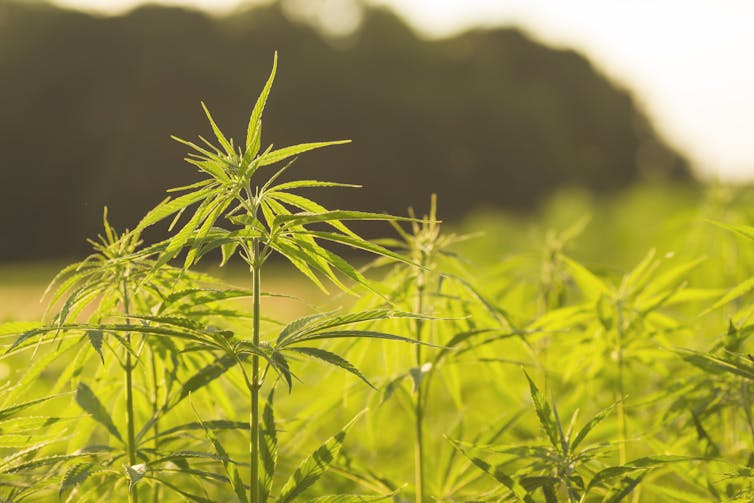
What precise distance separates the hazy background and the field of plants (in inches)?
667

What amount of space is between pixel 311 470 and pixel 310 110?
2311cm

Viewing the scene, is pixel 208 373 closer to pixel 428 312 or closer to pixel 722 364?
pixel 428 312

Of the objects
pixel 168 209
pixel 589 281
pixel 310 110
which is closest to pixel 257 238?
pixel 168 209

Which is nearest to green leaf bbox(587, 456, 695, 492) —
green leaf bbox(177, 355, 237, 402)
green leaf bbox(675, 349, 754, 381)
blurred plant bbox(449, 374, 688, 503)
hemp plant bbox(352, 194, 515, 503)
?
blurred plant bbox(449, 374, 688, 503)

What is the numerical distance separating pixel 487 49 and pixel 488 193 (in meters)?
8.41

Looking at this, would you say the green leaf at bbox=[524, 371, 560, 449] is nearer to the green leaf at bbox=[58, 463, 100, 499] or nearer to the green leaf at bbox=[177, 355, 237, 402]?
the green leaf at bbox=[177, 355, 237, 402]

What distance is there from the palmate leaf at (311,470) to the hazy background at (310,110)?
686 inches

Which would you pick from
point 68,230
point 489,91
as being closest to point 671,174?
point 489,91

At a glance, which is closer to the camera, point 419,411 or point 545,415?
point 545,415

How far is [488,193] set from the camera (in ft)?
81.9

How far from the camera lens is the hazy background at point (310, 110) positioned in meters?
20.1

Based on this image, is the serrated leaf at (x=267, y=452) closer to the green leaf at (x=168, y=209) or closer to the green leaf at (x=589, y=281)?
the green leaf at (x=168, y=209)

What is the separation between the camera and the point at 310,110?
23562 millimetres

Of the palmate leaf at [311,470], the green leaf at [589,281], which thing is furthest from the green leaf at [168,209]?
the green leaf at [589,281]
